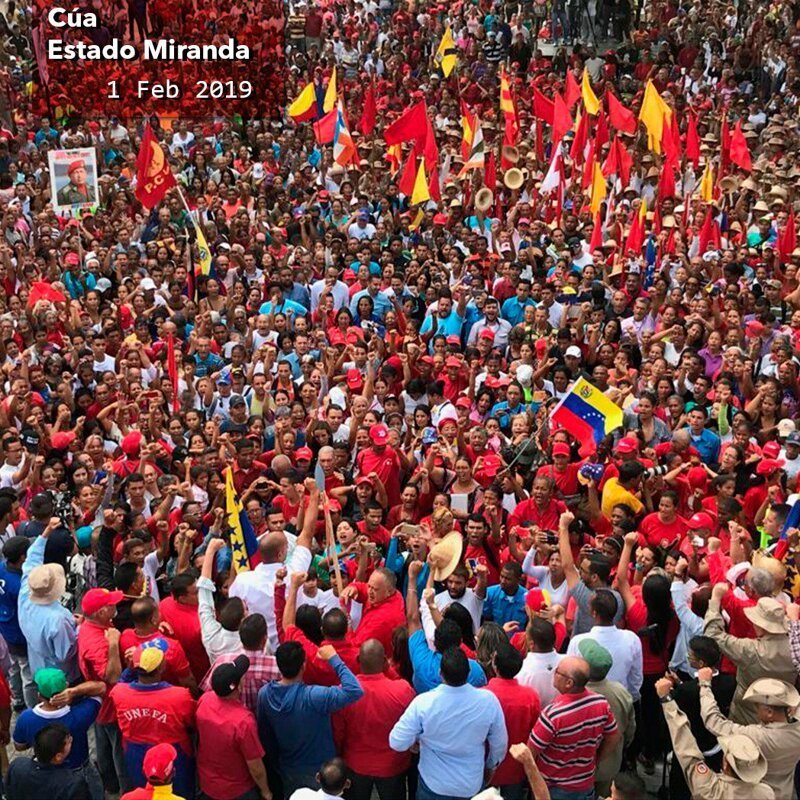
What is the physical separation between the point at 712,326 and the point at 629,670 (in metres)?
6.09

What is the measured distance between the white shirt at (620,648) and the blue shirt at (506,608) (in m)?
0.83

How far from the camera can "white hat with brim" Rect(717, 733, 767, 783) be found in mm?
5604

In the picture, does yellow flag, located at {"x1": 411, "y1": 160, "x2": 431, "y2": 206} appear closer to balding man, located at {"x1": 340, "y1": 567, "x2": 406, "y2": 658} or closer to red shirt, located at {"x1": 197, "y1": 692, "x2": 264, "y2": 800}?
balding man, located at {"x1": 340, "y1": 567, "x2": 406, "y2": 658}

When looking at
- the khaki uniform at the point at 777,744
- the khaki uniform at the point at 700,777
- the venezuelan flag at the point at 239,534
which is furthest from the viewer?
the venezuelan flag at the point at 239,534

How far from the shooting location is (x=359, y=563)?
775 cm

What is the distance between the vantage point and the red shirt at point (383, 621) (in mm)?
7000

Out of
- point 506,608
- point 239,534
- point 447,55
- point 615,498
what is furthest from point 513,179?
point 506,608

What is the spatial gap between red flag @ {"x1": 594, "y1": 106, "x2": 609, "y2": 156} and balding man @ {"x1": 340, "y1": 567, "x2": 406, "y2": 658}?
10.4 meters

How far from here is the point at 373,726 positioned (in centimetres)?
625

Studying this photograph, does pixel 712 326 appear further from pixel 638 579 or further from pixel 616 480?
pixel 638 579

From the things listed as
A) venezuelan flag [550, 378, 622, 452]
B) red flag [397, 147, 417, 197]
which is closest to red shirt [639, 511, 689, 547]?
venezuelan flag [550, 378, 622, 452]

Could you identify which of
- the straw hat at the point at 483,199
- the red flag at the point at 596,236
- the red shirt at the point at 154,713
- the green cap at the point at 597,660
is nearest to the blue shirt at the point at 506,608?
the green cap at the point at 597,660

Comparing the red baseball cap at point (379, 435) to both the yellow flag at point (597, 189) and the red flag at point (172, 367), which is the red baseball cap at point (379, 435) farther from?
the yellow flag at point (597, 189)

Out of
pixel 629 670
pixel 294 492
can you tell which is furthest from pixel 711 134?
pixel 629 670
